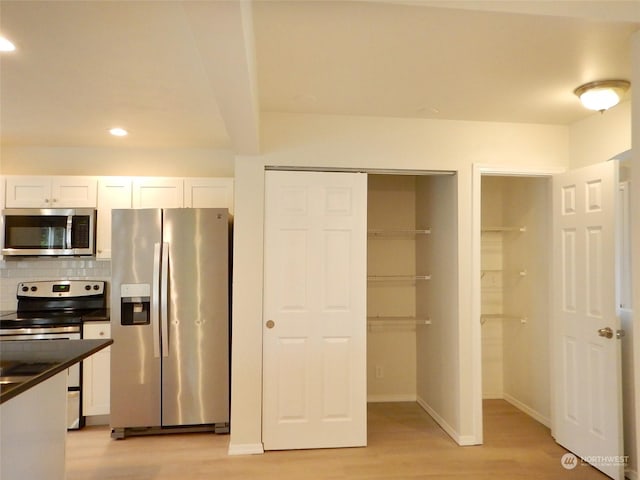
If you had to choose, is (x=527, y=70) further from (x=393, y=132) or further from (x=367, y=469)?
(x=367, y=469)

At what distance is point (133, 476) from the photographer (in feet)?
8.98

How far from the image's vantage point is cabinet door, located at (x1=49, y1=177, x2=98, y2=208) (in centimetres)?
369

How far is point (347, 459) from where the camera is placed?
2.95m

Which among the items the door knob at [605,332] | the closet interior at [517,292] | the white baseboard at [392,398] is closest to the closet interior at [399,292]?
the white baseboard at [392,398]

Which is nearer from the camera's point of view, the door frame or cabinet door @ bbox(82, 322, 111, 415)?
the door frame

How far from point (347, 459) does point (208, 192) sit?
2482 mm

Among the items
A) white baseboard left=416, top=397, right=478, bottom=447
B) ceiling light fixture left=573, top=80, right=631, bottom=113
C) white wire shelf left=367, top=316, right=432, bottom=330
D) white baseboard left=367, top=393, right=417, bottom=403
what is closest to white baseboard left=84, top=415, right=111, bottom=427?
white baseboard left=367, top=393, right=417, bottom=403

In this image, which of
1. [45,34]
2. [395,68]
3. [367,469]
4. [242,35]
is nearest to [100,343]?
[45,34]

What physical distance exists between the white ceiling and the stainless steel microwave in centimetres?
74

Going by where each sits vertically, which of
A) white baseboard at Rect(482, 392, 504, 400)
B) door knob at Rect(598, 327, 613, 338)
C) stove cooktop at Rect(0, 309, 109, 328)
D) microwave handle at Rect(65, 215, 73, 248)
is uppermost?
microwave handle at Rect(65, 215, 73, 248)

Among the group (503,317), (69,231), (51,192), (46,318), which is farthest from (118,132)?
(503,317)

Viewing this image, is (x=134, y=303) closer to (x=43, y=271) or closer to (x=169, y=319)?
(x=169, y=319)

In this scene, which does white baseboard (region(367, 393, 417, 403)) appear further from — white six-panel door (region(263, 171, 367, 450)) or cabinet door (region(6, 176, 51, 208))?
cabinet door (region(6, 176, 51, 208))

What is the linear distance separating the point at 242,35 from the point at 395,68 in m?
1.16
